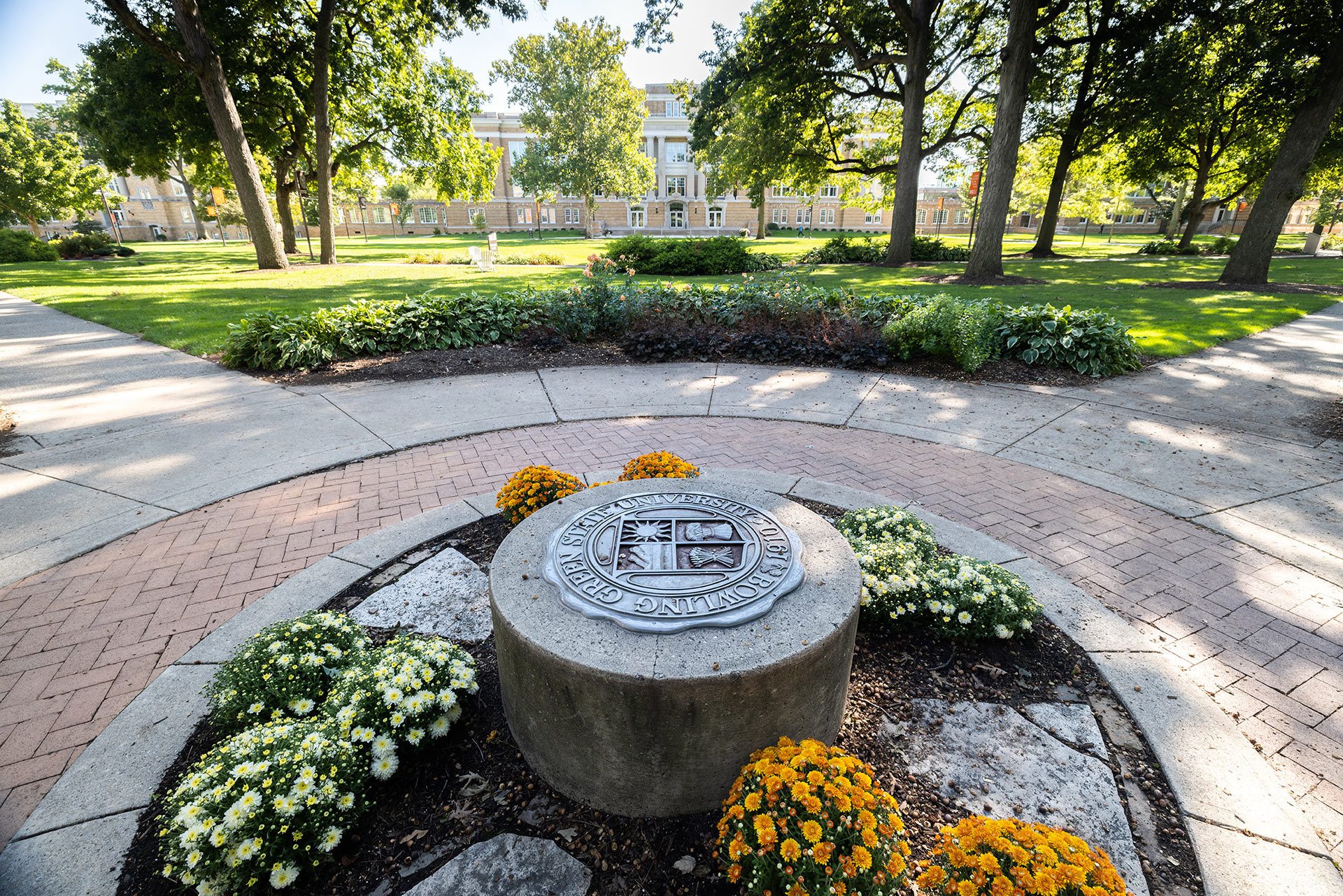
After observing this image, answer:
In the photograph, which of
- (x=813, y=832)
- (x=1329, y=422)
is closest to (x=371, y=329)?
(x=813, y=832)

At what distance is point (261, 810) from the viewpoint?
1769mm

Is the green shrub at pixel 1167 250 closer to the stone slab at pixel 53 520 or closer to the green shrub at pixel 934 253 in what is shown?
the green shrub at pixel 934 253

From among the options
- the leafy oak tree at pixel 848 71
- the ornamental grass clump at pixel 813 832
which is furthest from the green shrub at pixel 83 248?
the ornamental grass clump at pixel 813 832

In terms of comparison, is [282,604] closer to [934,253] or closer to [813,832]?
[813,832]

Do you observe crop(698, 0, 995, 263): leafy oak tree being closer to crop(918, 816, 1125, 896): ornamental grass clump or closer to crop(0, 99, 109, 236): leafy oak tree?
crop(918, 816, 1125, 896): ornamental grass clump

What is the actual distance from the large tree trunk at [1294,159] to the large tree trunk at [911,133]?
28.4 feet

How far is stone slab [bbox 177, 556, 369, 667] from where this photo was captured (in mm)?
2785

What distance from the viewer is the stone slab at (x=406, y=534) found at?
3.55 meters

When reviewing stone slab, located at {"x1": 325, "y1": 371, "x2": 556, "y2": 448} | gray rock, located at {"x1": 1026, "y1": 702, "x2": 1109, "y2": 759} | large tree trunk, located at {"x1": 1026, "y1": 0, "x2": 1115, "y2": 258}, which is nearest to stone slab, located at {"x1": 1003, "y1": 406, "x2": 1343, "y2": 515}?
gray rock, located at {"x1": 1026, "y1": 702, "x2": 1109, "y2": 759}

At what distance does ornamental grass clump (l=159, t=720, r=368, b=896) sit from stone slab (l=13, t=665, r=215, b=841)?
278 mm

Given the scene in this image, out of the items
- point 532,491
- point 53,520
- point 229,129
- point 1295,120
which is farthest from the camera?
point 229,129

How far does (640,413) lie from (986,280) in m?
13.5

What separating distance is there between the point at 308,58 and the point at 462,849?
27.2m

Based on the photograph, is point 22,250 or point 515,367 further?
point 22,250
